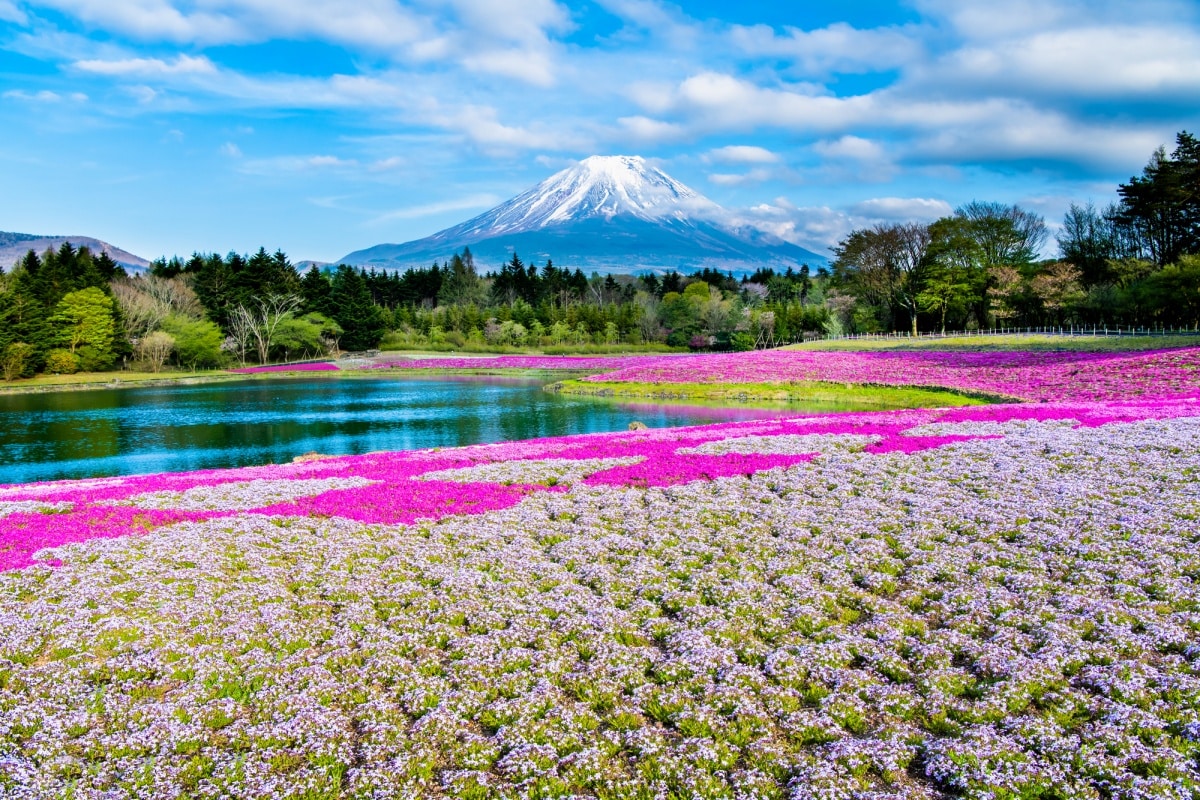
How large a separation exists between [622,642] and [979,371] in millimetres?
54809

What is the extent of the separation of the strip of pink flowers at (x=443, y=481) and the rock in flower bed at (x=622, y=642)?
0.80ft

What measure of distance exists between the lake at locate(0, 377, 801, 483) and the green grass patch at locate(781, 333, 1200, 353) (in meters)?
35.6

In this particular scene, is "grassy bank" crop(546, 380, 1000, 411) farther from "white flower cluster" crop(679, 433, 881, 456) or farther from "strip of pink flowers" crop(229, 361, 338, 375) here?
"strip of pink flowers" crop(229, 361, 338, 375)

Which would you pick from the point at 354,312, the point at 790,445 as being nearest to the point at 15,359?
the point at 354,312

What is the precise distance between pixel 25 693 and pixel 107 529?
28.5ft

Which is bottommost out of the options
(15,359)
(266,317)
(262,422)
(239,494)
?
(262,422)

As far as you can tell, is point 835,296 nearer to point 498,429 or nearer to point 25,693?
point 498,429

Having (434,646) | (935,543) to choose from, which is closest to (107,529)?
(434,646)

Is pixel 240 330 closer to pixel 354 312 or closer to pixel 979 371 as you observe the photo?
pixel 354 312

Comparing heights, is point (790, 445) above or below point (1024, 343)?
below

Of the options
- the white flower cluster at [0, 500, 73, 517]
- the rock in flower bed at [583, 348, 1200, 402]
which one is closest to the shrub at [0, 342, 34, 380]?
the rock in flower bed at [583, 348, 1200, 402]

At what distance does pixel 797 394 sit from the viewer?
58281 mm

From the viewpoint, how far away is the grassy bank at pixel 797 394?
50219 millimetres

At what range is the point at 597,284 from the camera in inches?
7205
